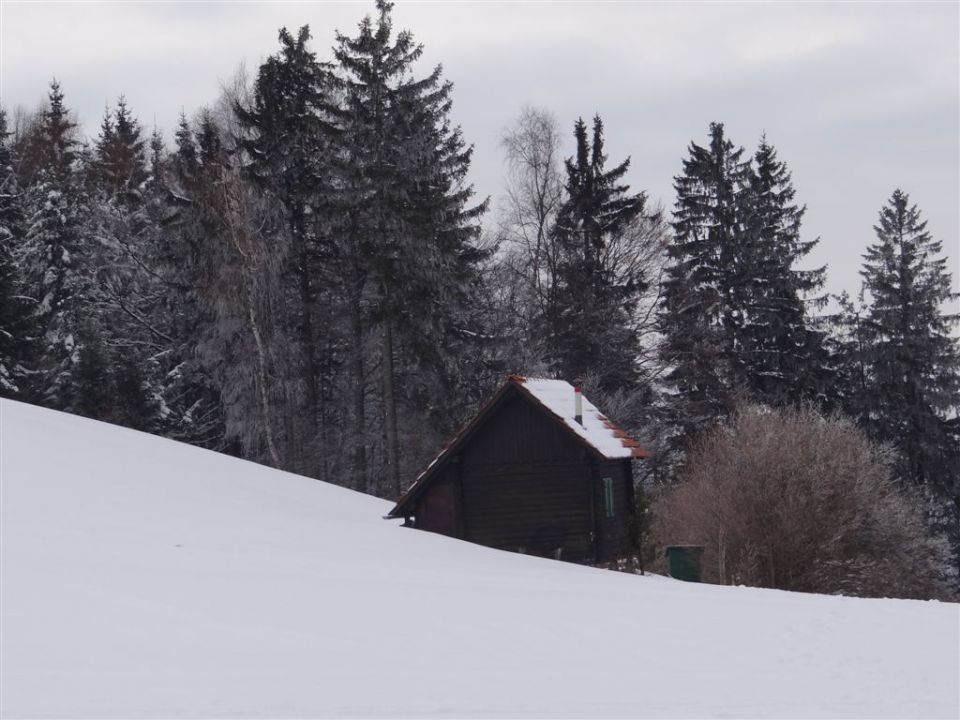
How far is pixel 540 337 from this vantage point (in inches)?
1657

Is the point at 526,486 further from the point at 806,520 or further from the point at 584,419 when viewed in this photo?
the point at 806,520

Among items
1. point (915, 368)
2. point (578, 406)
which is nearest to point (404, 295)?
point (578, 406)

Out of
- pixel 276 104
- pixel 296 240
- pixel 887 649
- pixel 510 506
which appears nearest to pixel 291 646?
pixel 887 649

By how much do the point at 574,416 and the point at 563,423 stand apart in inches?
62.7

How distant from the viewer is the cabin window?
91.5 feet

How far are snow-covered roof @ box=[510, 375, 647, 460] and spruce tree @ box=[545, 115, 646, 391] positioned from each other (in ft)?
33.2

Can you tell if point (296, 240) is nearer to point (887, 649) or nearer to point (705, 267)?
point (705, 267)

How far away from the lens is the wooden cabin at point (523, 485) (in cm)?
2772

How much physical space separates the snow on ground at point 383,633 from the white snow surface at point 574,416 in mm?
5179

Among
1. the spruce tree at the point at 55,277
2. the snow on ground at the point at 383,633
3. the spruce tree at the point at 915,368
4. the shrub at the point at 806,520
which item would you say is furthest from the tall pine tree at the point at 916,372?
the spruce tree at the point at 55,277

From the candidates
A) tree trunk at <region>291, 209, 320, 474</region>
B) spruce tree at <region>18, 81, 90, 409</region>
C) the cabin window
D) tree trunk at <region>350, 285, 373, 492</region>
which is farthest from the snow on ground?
spruce tree at <region>18, 81, 90, 409</region>

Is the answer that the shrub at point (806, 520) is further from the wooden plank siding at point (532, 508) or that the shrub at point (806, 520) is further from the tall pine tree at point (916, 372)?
the tall pine tree at point (916, 372)

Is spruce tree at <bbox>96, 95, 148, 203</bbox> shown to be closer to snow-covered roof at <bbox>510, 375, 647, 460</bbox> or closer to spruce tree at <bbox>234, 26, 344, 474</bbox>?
spruce tree at <bbox>234, 26, 344, 474</bbox>

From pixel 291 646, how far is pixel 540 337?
29.7 meters
